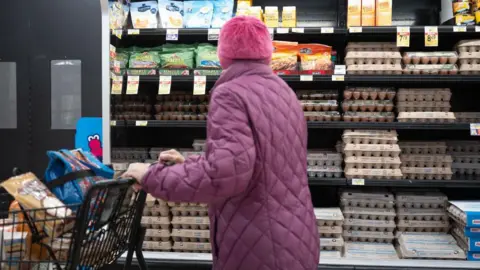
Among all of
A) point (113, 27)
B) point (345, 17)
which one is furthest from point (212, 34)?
point (345, 17)

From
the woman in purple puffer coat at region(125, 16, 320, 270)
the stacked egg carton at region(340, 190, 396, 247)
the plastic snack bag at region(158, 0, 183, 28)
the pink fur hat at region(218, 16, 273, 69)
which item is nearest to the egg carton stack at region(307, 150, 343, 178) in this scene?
the stacked egg carton at region(340, 190, 396, 247)

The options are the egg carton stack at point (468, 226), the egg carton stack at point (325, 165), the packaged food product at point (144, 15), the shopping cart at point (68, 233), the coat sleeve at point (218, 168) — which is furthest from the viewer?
the packaged food product at point (144, 15)

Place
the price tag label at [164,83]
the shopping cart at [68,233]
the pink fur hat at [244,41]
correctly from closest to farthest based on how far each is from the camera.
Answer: the shopping cart at [68,233]
the pink fur hat at [244,41]
the price tag label at [164,83]

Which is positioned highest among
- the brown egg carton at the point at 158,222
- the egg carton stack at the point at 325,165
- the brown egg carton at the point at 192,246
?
the egg carton stack at the point at 325,165

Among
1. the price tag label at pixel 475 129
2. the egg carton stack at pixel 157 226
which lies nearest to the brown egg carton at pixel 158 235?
the egg carton stack at pixel 157 226

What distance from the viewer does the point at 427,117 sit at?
368cm

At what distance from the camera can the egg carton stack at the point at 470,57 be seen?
3.67 metres

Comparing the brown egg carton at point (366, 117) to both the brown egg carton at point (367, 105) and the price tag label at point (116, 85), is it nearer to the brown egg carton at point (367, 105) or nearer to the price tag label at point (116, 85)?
the brown egg carton at point (367, 105)

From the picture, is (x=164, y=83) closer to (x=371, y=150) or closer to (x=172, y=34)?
(x=172, y=34)

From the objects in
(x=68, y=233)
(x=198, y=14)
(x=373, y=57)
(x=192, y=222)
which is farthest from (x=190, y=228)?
(x=68, y=233)

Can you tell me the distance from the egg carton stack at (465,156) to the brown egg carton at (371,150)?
52 centimetres

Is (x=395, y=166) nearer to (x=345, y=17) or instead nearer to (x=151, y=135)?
(x=345, y=17)

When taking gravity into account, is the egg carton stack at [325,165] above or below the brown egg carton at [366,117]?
below

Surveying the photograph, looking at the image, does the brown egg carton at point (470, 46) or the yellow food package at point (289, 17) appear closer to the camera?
the brown egg carton at point (470, 46)
